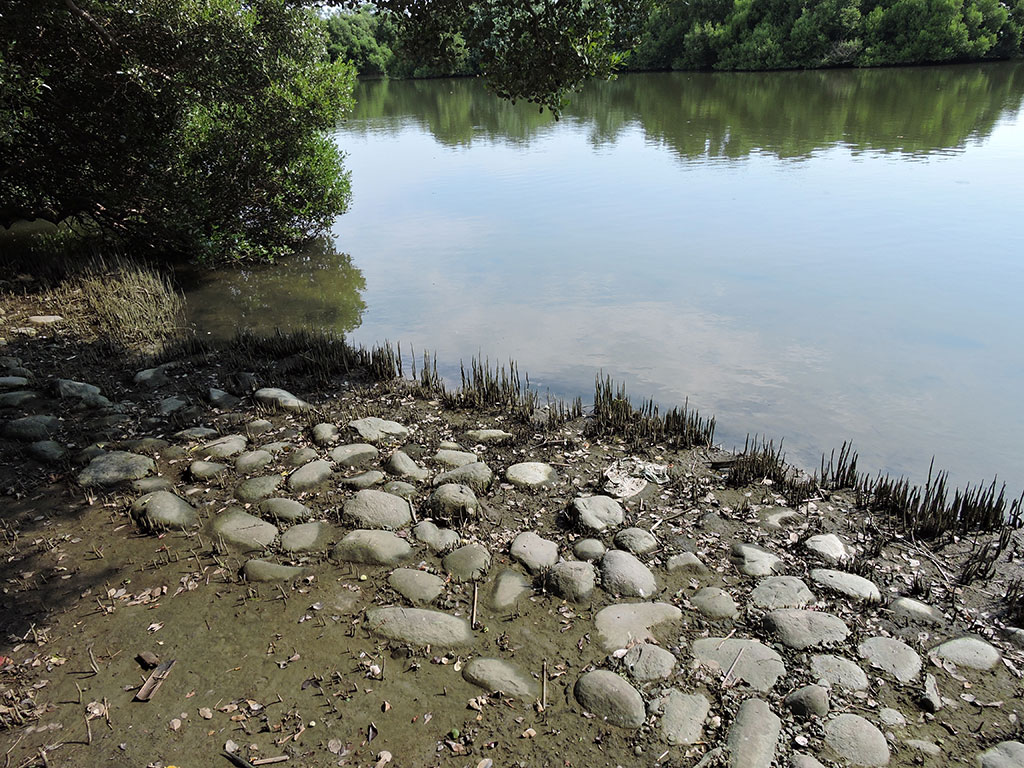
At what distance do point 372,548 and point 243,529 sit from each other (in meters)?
0.95

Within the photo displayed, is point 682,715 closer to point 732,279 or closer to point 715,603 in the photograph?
point 715,603

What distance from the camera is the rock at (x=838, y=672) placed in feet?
10.8

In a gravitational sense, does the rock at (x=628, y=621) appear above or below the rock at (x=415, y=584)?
below

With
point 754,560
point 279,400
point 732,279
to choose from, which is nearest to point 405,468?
point 279,400

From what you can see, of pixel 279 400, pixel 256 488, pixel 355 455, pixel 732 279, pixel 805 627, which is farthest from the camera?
pixel 732 279

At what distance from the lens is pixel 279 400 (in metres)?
6.43

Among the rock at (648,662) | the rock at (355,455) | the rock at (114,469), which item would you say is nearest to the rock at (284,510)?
the rock at (355,455)

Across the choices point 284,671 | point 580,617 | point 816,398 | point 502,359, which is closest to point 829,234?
point 816,398

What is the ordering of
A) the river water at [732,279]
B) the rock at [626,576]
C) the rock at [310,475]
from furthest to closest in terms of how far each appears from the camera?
the river water at [732,279], the rock at [310,475], the rock at [626,576]

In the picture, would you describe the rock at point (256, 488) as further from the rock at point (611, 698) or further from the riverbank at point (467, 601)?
the rock at point (611, 698)

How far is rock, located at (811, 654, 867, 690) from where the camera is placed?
10.8 feet

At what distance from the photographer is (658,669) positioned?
11.2ft

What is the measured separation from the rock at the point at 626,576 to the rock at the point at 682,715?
2.62 ft

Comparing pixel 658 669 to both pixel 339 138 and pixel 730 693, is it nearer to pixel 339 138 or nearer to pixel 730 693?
pixel 730 693
